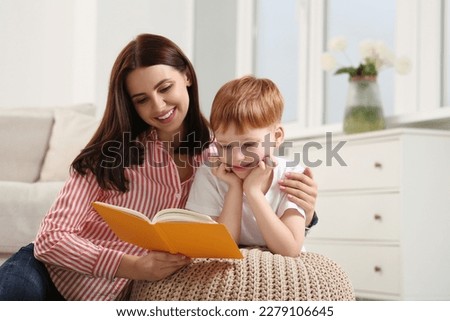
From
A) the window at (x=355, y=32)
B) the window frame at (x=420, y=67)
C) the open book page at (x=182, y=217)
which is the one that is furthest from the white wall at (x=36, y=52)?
the open book page at (x=182, y=217)

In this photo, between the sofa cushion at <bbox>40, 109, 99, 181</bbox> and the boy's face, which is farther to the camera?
the sofa cushion at <bbox>40, 109, 99, 181</bbox>

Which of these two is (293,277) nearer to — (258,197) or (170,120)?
(258,197)

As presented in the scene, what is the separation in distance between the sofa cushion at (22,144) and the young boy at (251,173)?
1544 mm

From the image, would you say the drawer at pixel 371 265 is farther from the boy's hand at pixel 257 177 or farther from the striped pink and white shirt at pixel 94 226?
the boy's hand at pixel 257 177

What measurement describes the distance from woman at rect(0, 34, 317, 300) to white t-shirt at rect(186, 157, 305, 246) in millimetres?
50

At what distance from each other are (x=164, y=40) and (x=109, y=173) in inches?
14.1

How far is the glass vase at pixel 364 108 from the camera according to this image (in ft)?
10.5

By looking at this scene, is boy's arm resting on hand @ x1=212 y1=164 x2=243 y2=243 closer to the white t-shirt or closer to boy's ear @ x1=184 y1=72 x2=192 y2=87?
the white t-shirt

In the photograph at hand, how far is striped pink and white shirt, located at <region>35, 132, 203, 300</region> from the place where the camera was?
1.58 meters

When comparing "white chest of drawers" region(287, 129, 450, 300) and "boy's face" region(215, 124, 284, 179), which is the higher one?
"boy's face" region(215, 124, 284, 179)

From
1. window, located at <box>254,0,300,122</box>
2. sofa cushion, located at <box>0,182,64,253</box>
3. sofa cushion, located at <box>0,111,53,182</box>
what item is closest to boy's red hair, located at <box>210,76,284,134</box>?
sofa cushion, located at <box>0,182,64,253</box>

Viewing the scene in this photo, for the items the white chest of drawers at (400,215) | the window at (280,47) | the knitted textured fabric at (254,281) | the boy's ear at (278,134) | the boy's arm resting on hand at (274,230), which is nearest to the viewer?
the knitted textured fabric at (254,281)

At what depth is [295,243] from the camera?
1535 millimetres
